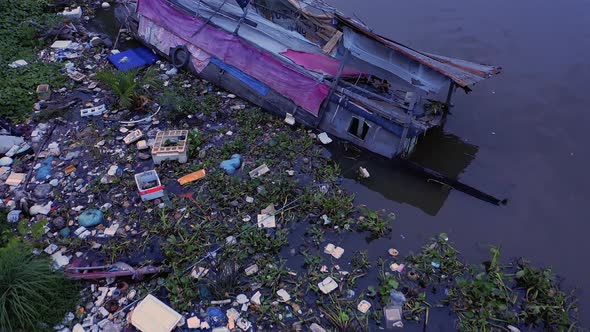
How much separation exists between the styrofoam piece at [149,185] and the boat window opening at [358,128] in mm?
2859

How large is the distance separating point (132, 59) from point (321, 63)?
3.87 meters

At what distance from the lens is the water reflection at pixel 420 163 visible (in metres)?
6.04

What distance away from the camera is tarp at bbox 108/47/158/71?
8000 mm

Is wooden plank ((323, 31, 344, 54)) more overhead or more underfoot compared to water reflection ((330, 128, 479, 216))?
more overhead

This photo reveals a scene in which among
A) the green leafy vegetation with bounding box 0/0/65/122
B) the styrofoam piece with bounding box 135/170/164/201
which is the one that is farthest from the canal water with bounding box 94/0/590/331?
the styrofoam piece with bounding box 135/170/164/201

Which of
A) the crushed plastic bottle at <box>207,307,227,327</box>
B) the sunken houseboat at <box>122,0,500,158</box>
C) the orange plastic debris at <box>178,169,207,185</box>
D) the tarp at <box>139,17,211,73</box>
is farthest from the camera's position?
the tarp at <box>139,17,211,73</box>

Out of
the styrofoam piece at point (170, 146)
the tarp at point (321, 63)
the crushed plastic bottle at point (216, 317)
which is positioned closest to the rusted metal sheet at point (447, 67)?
the tarp at point (321, 63)

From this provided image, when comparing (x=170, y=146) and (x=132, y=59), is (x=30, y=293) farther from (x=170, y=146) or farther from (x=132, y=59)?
(x=132, y=59)

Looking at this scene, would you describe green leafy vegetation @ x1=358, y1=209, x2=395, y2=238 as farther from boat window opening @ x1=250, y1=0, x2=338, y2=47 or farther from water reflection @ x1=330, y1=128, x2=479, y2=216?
boat window opening @ x1=250, y1=0, x2=338, y2=47

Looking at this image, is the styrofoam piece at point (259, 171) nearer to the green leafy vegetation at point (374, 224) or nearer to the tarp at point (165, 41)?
the green leafy vegetation at point (374, 224)

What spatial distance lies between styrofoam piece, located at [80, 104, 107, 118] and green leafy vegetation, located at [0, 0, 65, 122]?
917 millimetres

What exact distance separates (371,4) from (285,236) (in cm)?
673

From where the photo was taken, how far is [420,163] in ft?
21.4

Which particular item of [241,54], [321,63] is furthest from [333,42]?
[241,54]
